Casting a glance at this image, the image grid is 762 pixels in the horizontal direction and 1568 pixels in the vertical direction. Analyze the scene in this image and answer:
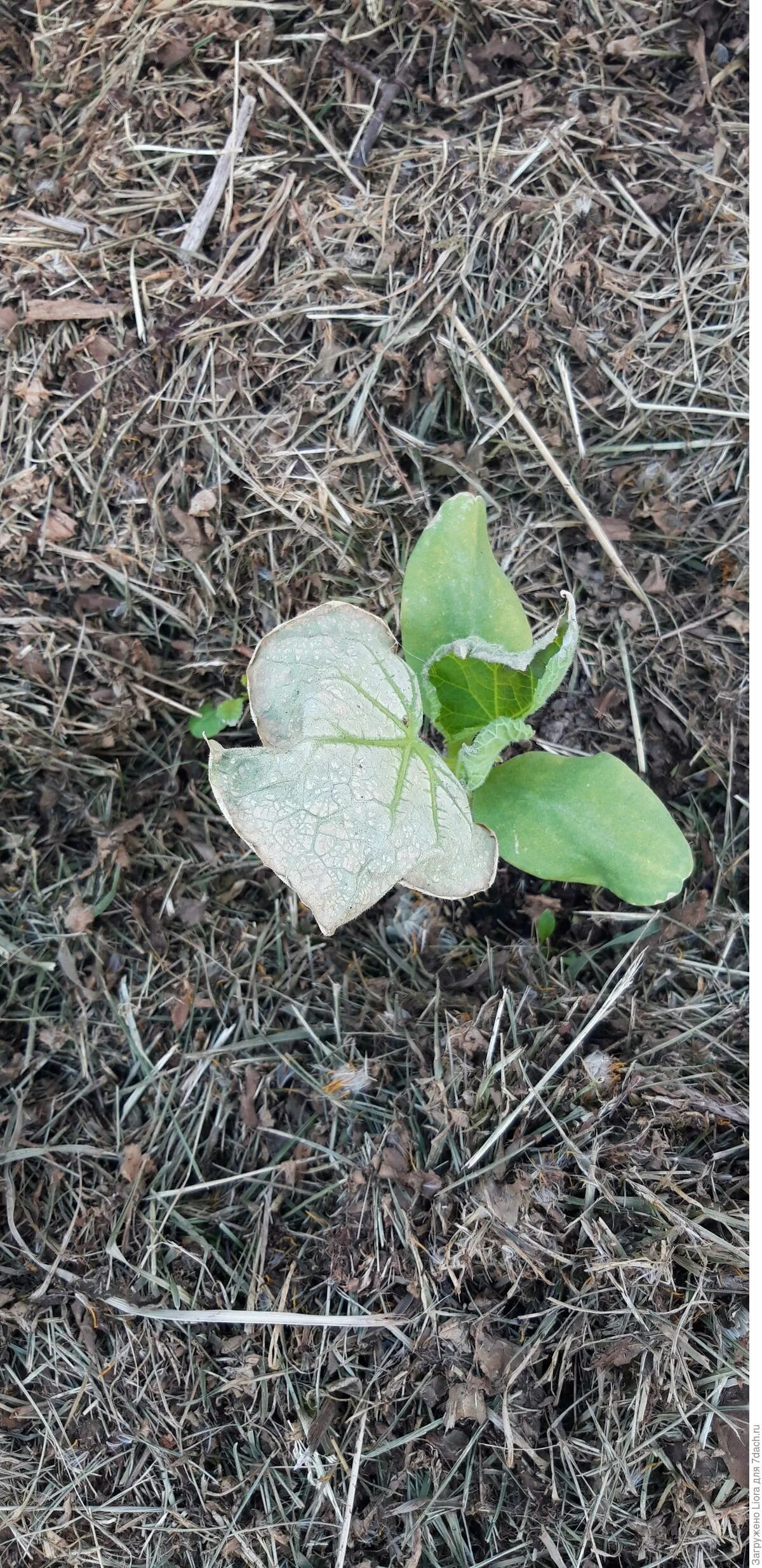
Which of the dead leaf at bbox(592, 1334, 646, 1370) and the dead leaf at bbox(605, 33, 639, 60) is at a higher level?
the dead leaf at bbox(605, 33, 639, 60)

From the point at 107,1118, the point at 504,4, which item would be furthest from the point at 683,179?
the point at 107,1118

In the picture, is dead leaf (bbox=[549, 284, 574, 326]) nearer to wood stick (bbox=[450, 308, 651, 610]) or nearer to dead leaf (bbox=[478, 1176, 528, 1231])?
wood stick (bbox=[450, 308, 651, 610])

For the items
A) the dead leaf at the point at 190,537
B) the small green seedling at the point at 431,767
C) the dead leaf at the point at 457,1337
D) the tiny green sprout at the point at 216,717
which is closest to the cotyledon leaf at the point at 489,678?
the small green seedling at the point at 431,767

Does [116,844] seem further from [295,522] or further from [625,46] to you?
[625,46]

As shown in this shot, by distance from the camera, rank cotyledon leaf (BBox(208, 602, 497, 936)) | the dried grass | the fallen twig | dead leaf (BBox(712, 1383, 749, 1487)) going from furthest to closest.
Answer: the dried grass < the fallen twig < dead leaf (BBox(712, 1383, 749, 1487)) < cotyledon leaf (BBox(208, 602, 497, 936))

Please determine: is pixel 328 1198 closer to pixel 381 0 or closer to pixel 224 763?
pixel 224 763

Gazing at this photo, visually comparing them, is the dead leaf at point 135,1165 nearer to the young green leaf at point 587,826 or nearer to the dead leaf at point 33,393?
the young green leaf at point 587,826

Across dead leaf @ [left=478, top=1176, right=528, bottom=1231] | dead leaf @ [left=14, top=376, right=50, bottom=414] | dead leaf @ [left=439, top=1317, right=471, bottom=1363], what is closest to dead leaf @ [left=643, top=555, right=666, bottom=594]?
dead leaf @ [left=478, top=1176, right=528, bottom=1231]

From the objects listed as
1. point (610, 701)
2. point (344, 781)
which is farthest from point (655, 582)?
point (344, 781)
